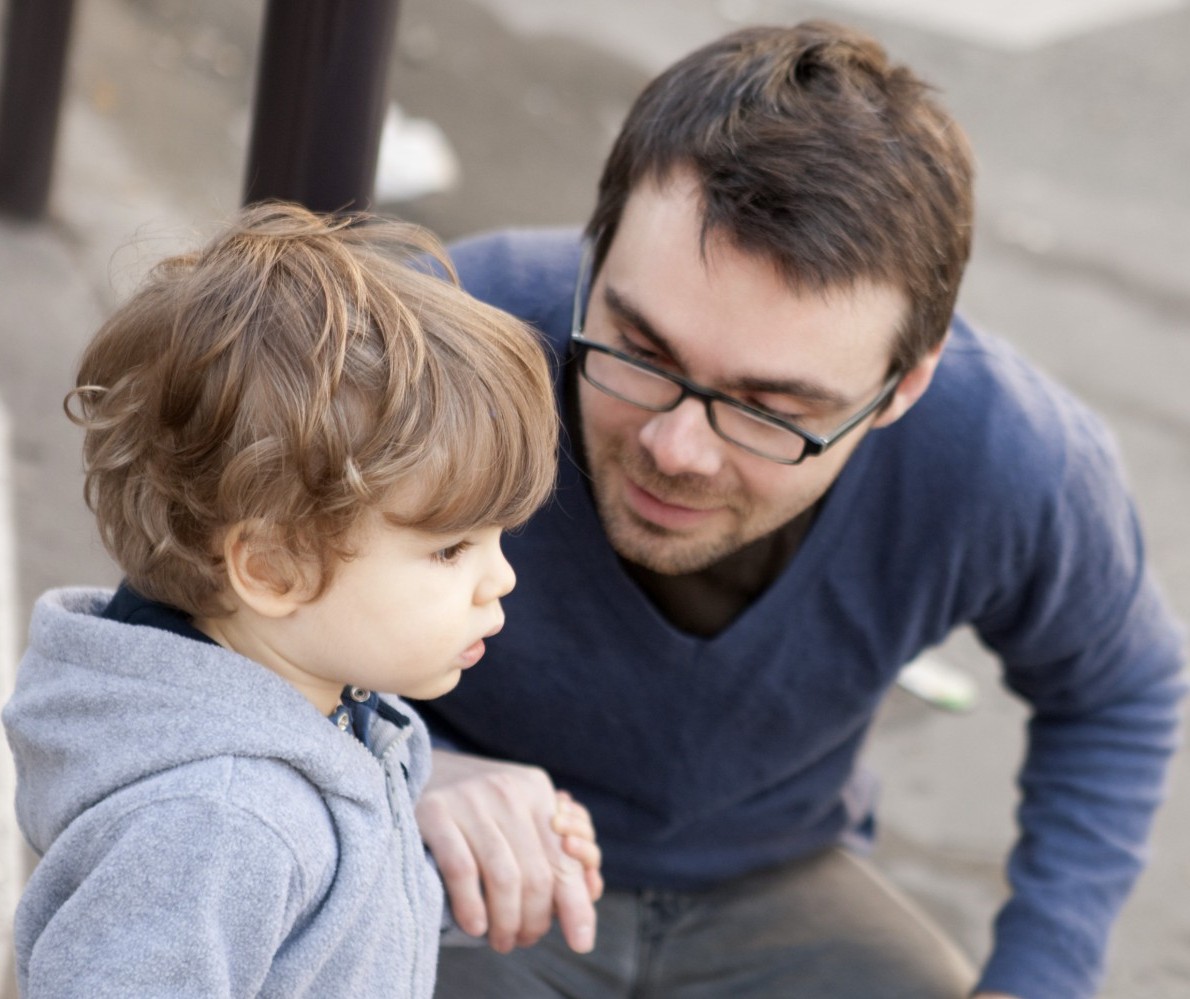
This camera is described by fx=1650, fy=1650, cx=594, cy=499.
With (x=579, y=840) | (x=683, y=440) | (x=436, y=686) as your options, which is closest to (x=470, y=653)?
(x=436, y=686)

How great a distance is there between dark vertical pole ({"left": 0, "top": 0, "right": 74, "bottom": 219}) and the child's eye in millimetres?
3023

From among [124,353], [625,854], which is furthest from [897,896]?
[124,353]

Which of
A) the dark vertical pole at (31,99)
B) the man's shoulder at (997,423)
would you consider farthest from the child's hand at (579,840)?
the dark vertical pole at (31,99)

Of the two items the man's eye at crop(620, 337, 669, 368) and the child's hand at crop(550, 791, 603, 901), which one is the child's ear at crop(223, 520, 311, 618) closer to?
the child's hand at crop(550, 791, 603, 901)

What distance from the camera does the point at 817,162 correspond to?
192 cm

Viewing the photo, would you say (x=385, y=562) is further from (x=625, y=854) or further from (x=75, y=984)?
(x=625, y=854)

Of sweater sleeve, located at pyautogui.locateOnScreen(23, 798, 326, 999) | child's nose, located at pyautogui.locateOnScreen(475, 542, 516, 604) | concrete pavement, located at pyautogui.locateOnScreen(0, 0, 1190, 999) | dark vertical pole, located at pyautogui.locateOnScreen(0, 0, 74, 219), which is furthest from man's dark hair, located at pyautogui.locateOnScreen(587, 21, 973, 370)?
dark vertical pole, located at pyautogui.locateOnScreen(0, 0, 74, 219)

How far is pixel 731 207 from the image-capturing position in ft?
6.17

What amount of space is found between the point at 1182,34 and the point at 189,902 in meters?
7.07

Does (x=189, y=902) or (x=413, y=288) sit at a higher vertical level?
(x=413, y=288)

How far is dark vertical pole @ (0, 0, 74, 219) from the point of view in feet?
12.9

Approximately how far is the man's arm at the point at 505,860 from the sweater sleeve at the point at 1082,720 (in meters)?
0.76

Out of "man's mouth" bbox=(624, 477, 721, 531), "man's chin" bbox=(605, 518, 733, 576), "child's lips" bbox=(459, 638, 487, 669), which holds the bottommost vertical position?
"man's chin" bbox=(605, 518, 733, 576)

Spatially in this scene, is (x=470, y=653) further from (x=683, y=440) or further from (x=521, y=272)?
(x=521, y=272)
